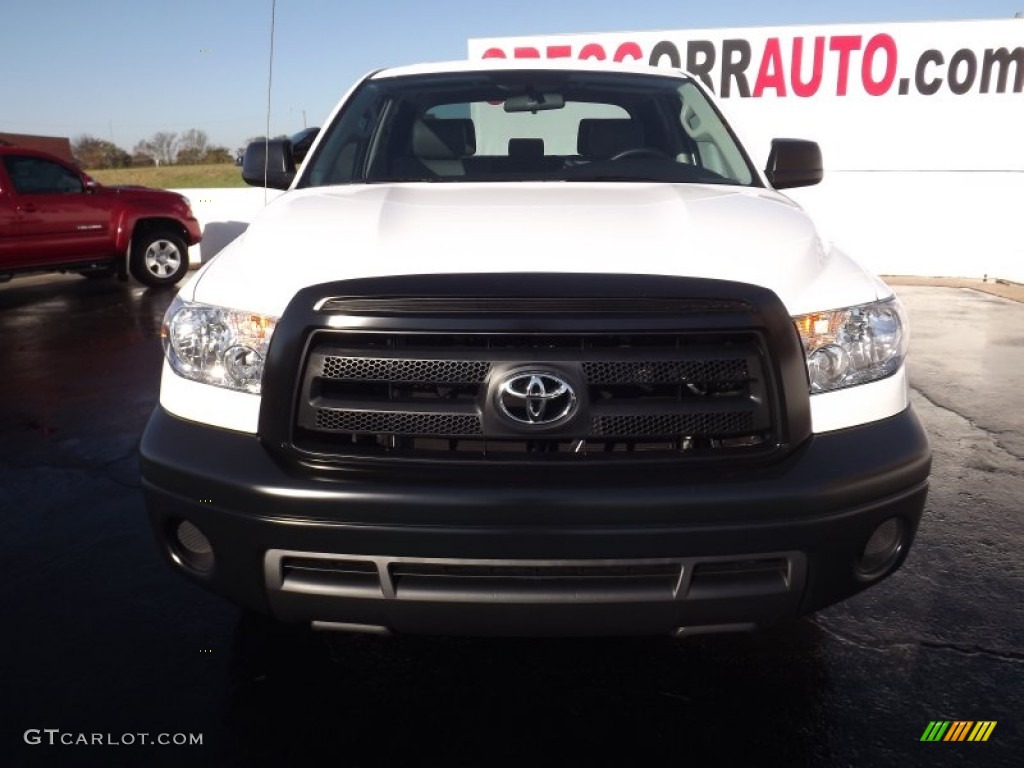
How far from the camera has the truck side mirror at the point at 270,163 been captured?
3615 mm

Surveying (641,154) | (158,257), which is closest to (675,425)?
(641,154)

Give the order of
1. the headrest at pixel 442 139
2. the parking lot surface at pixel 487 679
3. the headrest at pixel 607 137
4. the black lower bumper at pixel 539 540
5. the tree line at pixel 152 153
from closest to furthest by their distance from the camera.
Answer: the black lower bumper at pixel 539 540 < the parking lot surface at pixel 487 679 < the headrest at pixel 442 139 < the headrest at pixel 607 137 < the tree line at pixel 152 153

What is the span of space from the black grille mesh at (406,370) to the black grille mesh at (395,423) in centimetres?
8

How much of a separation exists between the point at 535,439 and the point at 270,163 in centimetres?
232

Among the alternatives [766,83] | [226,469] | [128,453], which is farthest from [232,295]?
[766,83]

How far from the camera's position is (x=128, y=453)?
4.42 metres

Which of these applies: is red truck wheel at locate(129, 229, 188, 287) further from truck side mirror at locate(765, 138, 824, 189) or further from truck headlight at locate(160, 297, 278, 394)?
truck headlight at locate(160, 297, 278, 394)

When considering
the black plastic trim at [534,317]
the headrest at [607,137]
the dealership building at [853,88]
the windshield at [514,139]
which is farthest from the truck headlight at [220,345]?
the dealership building at [853,88]

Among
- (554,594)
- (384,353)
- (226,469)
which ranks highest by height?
(384,353)

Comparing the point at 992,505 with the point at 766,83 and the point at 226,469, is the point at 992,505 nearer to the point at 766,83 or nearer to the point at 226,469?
the point at 226,469

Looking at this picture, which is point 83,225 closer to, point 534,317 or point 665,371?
point 534,317

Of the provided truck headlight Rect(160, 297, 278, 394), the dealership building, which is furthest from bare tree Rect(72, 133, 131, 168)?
truck headlight Rect(160, 297, 278, 394)

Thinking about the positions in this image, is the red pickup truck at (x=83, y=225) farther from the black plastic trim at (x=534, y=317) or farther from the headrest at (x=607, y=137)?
the black plastic trim at (x=534, y=317)

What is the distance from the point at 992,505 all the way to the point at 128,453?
416 centimetres
